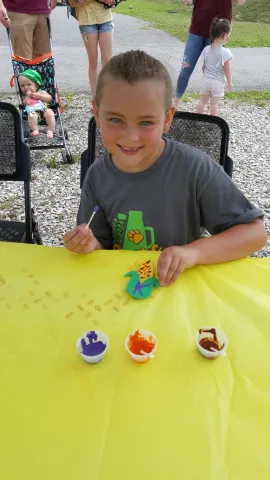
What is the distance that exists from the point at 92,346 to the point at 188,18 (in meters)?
16.3

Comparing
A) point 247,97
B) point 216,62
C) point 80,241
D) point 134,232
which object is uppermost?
point 80,241

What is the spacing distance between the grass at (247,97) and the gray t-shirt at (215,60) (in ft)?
4.10

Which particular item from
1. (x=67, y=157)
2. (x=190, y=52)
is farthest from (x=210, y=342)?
(x=190, y=52)

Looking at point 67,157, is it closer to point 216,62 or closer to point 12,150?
point 216,62

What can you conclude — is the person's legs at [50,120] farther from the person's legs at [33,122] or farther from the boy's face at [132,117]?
the boy's face at [132,117]

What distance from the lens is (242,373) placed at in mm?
952

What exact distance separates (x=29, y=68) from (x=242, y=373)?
13.1 feet

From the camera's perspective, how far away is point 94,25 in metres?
4.87

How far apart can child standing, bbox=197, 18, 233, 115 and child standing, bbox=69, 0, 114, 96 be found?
113cm

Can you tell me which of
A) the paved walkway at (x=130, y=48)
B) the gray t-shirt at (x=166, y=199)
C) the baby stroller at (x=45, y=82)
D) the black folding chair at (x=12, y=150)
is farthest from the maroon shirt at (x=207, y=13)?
the gray t-shirt at (x=166, y=199)

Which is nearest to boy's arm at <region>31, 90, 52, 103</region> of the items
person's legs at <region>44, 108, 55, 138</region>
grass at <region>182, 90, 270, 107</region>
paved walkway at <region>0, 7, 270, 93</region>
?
person's legs at <region>44, 108, 55, 138</region>

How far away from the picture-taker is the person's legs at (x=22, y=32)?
14.3 ft

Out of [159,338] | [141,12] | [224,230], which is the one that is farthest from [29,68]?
[141,12]

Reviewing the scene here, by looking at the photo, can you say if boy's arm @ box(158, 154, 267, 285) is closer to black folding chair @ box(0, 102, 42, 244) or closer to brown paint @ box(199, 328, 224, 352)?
brown paint @ box(199, 328, 224, 352)
